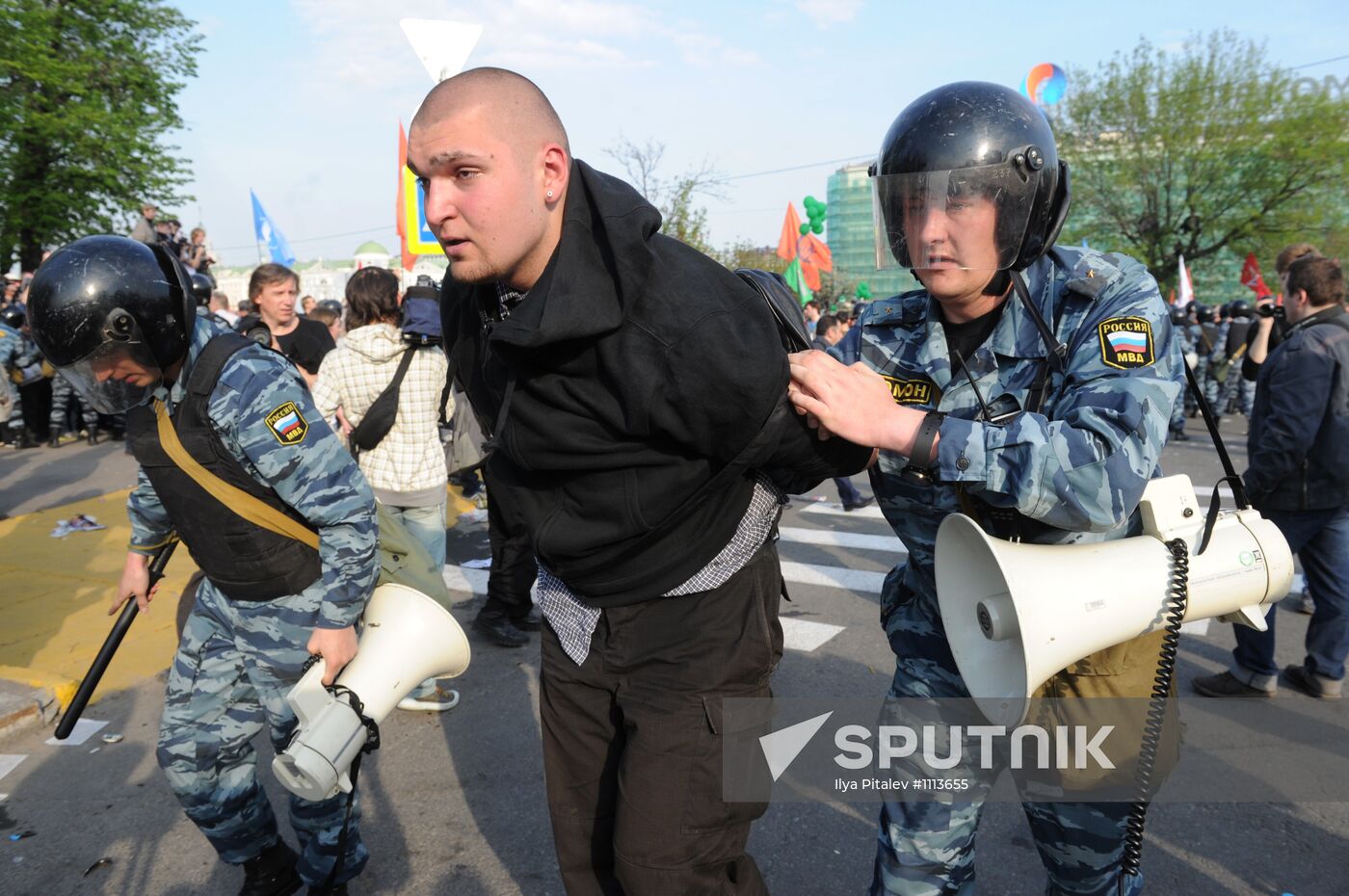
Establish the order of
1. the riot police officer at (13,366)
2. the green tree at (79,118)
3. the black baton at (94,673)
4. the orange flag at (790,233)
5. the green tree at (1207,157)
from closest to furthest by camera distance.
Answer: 1. the black baton at (94,673)
2. the riot police officer at (13,366)
3. the orange flag at (790,233)
4. the green tree at (79,118)
5. the green tree at (1207,157)

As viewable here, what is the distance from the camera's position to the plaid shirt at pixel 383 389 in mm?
4801

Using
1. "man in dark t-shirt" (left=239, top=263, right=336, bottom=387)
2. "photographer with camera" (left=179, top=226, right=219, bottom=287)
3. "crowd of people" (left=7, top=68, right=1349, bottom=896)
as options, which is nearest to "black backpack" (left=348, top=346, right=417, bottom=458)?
"man in dark t-shirt" (left=239, top=263, right=336, bottom=387)

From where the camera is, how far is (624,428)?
1.76 metres

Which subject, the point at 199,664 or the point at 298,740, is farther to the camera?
the point at 199,664

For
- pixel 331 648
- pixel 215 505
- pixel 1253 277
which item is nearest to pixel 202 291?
pixel 215 505

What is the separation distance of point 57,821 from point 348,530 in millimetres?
2038

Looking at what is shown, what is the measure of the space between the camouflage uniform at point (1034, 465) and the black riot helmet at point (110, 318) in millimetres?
1856

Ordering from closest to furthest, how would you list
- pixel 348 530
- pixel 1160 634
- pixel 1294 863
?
pixel 1160 634
pixel 348 530
pixel 1294 863

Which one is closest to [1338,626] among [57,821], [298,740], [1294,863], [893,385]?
[1294,863]

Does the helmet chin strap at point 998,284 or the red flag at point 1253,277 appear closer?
the helmet chin strap at point 998,284

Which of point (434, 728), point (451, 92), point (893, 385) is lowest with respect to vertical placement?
point (434, 728)

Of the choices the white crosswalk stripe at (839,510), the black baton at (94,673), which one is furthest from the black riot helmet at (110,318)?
the white crosswalk stripe at (839,510)

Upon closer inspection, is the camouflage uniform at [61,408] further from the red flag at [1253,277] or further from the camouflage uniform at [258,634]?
the red flag at [1253,277]

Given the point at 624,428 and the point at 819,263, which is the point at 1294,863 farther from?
the point at 819,263
